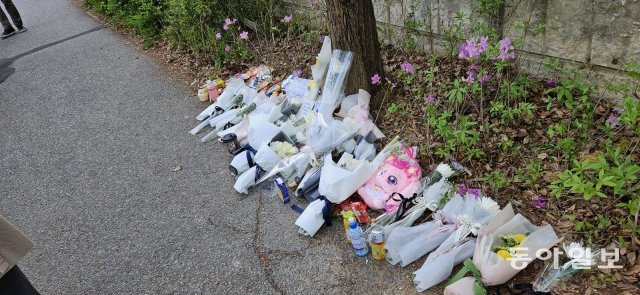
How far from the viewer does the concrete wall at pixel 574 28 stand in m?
3.12

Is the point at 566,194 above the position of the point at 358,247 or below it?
above

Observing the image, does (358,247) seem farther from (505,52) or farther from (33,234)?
(33,234)

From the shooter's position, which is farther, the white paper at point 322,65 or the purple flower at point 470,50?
the white paper at point 322,65

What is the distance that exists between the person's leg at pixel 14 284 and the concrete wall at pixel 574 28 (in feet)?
11.8

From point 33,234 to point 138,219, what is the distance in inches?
37.0

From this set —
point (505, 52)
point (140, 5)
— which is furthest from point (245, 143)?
point (140, 5)

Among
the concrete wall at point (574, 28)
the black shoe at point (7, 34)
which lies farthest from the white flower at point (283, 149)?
the black shoe at point (7, 34)

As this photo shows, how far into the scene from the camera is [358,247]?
2.88 m

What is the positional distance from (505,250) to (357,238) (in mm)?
883

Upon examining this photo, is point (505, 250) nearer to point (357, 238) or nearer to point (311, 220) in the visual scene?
point (357, 238)

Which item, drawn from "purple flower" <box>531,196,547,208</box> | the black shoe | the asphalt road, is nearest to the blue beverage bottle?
the asphalt road

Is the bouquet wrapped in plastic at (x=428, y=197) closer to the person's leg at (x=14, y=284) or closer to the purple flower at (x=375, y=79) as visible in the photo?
the purple flower at (x=375, y=79)

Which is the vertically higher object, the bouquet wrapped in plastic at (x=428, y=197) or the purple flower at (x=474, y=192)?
the purple flower at (x=474, y=192)

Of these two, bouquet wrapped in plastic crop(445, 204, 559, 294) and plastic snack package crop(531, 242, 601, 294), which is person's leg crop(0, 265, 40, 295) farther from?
plastic snack package crop(531, 242, 601, 294)
